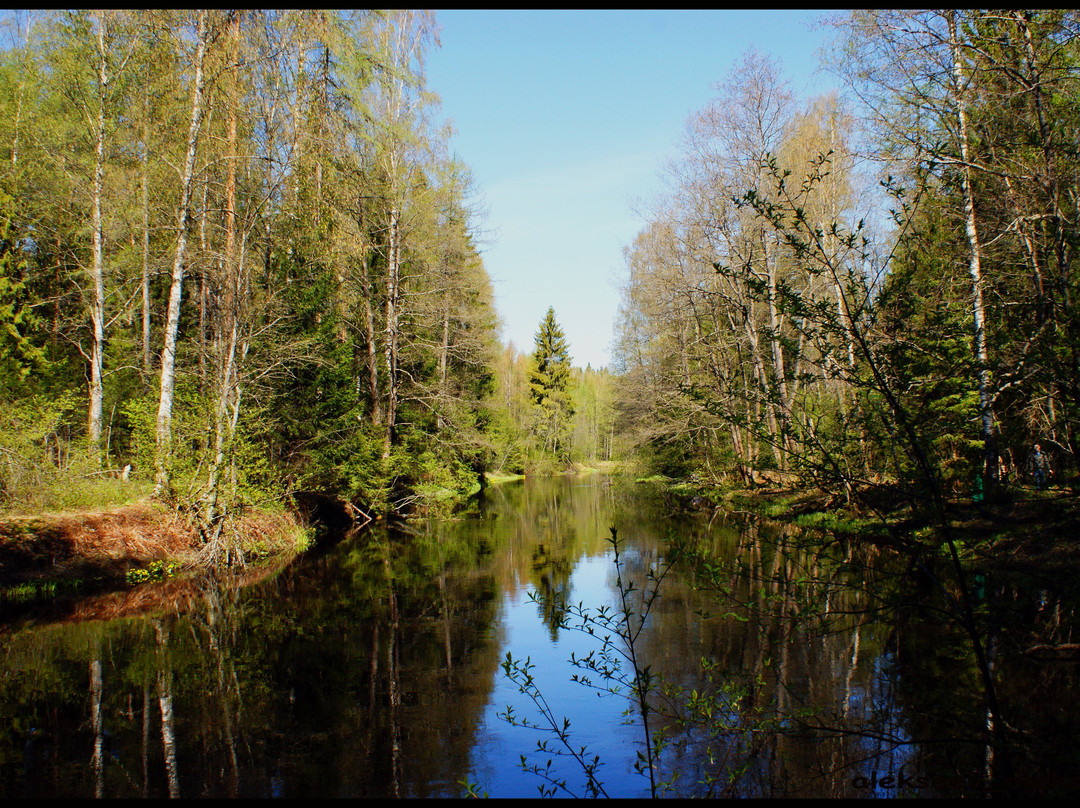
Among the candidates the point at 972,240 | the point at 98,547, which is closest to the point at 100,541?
the point at 98,547

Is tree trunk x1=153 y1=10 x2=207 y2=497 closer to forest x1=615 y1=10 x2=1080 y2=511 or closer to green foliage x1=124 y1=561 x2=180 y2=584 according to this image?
green foliage x1=124 y1=561 x2=180 y2=584

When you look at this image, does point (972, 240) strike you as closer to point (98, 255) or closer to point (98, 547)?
point (98, 547)

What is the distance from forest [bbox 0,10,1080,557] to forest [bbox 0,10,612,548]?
0.28 feet

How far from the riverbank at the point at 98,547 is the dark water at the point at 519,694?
88 cm

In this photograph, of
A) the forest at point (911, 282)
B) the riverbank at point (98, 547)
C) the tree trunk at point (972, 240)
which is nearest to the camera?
the forest at point (911, 282)

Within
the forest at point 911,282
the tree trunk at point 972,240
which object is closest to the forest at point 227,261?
the forest at point 911,282

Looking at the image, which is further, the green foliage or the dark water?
the green foliage

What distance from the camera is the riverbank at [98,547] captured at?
10.2 metres

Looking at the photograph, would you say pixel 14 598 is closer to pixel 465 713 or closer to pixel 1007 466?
pixel 465 713

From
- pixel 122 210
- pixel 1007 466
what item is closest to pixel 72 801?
pixel 1007 466

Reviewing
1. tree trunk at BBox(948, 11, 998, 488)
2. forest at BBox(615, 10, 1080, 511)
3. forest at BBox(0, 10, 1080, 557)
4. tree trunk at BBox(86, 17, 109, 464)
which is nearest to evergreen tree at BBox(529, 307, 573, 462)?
forest at BBox(615, 10, 1080, 511)

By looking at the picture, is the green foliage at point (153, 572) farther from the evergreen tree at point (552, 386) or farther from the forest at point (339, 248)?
the evergreen tree at point (552, 386)

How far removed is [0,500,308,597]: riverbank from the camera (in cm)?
1016

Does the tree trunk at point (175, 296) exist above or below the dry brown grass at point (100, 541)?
above
